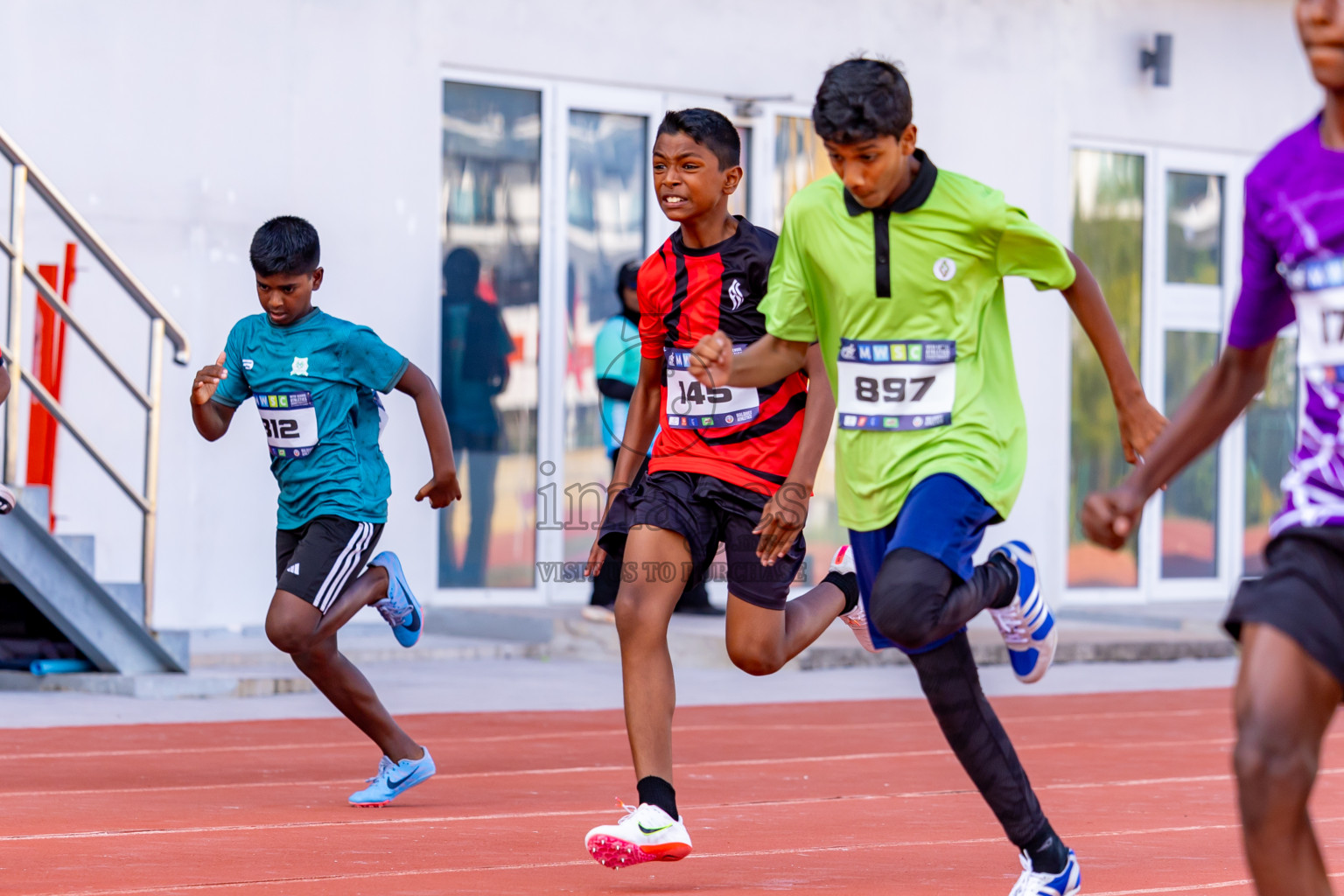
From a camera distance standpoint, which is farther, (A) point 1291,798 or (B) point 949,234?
(B) point 949,234

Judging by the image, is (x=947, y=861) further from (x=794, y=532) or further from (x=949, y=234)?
(x=949, y=234)

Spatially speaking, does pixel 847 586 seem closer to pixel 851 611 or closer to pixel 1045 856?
pixel 851 611

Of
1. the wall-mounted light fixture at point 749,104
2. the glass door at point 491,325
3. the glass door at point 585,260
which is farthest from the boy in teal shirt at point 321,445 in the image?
the wall-mounted light fixture at point 749,104

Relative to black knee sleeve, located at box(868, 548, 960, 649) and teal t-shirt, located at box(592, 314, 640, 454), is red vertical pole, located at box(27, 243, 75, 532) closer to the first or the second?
teal t-shirt, located at box(592, 314, 640, 454)

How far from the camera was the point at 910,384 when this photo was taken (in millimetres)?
4523

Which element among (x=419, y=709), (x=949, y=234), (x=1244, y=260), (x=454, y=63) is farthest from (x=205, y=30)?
(x=1244, y=260)

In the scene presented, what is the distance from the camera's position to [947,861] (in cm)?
545

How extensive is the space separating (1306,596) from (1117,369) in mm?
1368

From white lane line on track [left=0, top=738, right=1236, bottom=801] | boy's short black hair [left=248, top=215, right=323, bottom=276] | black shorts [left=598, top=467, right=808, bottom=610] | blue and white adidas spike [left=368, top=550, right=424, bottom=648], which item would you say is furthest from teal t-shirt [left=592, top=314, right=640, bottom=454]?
black shorts [left=598, top=467, right=808, bottom=610]

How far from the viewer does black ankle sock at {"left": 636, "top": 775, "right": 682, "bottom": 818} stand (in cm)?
497

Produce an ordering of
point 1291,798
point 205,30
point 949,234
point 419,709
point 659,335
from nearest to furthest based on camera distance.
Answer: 1. point 1291,798
2. point 949,234
3. point 659,335
4. point 419,709
5. point 205,30

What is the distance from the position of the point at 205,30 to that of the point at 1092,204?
24.8 feet

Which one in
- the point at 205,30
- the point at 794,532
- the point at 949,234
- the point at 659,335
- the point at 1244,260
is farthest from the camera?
the point at 205,30

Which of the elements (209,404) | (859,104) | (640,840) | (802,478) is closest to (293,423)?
(209,404)
